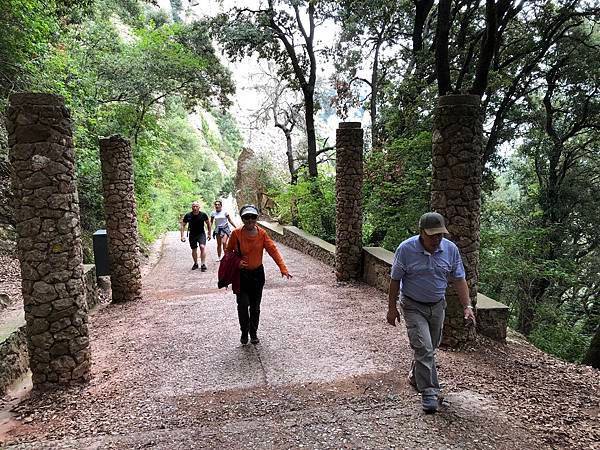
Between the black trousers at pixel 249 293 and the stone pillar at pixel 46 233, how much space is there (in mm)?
1854

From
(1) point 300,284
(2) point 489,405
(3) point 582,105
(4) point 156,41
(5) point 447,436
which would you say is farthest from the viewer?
(4) point 156,41

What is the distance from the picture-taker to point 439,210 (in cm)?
553

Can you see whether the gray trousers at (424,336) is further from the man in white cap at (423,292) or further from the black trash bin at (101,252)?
the black trash bin at (101,252)

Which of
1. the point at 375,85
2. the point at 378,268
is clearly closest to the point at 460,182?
the point at 378,268

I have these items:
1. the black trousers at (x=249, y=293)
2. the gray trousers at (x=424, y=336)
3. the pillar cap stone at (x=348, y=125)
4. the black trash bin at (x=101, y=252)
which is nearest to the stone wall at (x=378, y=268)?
the gray trousers at (x=424, y=336)

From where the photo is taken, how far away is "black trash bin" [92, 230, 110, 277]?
811cm

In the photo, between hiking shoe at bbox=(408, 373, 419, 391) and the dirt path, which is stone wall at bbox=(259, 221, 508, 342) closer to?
the dirt path

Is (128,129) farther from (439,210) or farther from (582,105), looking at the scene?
(582,105)

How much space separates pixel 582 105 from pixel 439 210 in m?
10.9

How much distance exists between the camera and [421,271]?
391 centimetres

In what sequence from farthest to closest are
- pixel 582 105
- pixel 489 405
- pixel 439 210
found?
pixel 582 105 < pixel 439 210 < pixel 489 405

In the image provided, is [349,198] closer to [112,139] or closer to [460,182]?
[460,182]

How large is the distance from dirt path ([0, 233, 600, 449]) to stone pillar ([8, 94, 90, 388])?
1.56ft

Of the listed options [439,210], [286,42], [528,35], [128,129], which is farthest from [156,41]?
[439,210]
